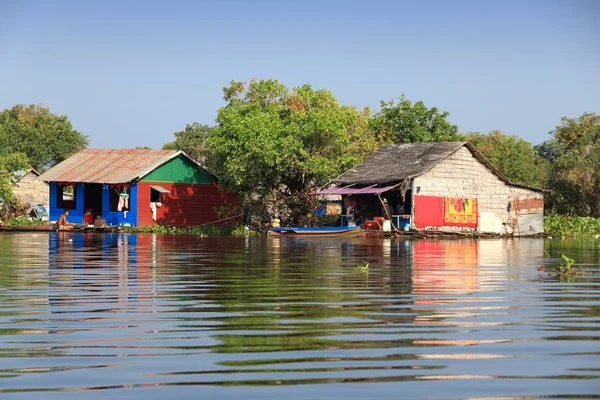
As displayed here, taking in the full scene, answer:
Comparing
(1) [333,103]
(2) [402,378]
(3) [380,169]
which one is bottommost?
(2) [402,378]

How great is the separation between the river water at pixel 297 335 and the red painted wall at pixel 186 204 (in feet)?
89.6

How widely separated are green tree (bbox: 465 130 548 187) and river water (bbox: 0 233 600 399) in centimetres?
3925

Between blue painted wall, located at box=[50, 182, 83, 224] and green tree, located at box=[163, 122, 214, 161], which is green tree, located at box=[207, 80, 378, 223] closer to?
blue painted wall, located at box=[50, 182, 83, 224]

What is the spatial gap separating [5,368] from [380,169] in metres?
35.2

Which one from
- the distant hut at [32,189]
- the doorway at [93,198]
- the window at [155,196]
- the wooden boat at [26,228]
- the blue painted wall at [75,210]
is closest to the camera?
the wooden boat at [26,228]

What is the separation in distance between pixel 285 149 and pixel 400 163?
4.91m

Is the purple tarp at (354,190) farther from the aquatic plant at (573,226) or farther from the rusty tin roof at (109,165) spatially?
the aquatic plant at (573,226)

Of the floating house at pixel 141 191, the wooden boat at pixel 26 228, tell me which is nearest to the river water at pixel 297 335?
the floating house at pixel 141 191

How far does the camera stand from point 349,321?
9664 millimetres

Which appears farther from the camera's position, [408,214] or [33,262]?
[408,214]

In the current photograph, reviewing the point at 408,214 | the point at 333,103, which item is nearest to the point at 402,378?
the point at 408,214

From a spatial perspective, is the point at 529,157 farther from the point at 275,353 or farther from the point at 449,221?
the point at 275,353

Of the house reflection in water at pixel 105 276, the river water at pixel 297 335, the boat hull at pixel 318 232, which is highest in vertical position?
the boat hull at pixel 318 232

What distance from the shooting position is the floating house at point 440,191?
1551 inches
